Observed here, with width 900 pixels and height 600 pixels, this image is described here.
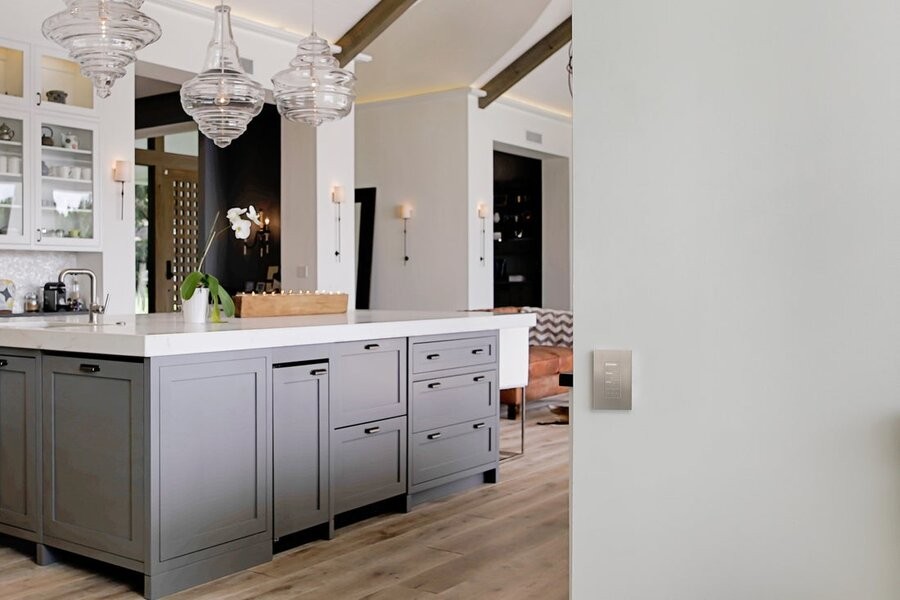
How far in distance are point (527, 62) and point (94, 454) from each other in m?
7.72

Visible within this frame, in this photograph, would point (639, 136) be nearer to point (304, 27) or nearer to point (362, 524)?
point (362, 524)

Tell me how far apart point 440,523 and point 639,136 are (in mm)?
2914

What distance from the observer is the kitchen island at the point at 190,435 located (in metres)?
3.12

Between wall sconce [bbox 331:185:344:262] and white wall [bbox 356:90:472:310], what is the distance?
1.95m

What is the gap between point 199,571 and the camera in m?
3.25

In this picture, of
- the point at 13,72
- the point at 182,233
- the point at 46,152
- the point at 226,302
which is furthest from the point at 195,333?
the point at 182,233

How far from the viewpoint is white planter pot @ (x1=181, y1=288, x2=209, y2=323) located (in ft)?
12.5

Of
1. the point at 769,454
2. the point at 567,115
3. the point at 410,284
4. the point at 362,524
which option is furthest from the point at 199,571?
the point at 567,115

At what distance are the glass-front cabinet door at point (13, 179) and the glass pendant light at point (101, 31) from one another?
7.17 ft

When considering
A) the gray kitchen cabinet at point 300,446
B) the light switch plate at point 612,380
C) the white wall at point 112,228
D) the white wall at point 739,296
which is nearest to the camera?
the white wall at point 739,296

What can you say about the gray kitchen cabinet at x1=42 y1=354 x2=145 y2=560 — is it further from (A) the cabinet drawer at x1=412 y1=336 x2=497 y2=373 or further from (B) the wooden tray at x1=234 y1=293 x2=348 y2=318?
(A) the cabinet drawer at x1=412 y1=336 x2=497 y2=373

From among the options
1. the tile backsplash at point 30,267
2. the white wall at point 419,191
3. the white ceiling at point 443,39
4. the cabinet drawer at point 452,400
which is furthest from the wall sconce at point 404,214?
the cabinet drawer at point 452,400

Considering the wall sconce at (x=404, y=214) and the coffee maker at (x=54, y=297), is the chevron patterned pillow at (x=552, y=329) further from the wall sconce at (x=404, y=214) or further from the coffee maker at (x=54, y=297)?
the coffee maker at (x=54, y=297)

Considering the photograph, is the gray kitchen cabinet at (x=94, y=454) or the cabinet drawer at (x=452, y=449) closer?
the gray kitchen cabinet at (x=94, y=454)
